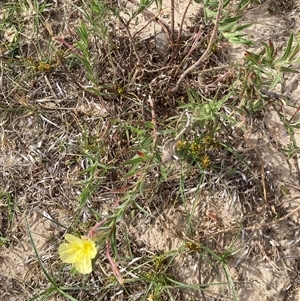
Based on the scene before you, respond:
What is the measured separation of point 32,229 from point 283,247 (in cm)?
136

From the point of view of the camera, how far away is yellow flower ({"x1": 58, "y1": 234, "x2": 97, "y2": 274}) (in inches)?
71.8

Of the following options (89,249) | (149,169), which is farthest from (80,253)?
(149,169)

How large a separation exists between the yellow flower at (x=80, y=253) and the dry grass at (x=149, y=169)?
1.70 feet

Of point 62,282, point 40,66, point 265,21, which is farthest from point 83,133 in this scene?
point 265,21

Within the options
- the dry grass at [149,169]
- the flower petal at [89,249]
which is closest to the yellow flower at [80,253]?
the flower petal at [89,249]

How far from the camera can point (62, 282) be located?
2.61 metres

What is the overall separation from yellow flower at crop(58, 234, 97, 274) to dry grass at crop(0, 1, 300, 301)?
1.70 ft

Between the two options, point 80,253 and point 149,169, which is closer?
point 80,253

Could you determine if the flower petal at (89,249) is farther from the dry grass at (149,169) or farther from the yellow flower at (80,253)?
the dry grass at (149,169)

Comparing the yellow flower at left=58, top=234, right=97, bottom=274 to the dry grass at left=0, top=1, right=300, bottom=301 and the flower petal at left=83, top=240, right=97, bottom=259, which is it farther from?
the dry grass at left=0, top=1, right=300, bottom=301

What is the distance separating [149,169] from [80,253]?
2.16ft

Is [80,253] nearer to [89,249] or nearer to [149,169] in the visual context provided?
[89,249]

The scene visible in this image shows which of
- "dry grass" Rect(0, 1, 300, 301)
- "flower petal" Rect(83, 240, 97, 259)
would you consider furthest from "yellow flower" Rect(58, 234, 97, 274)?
"dry grass" Rect(0, 1, 300, 301)

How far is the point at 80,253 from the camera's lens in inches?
73.8
